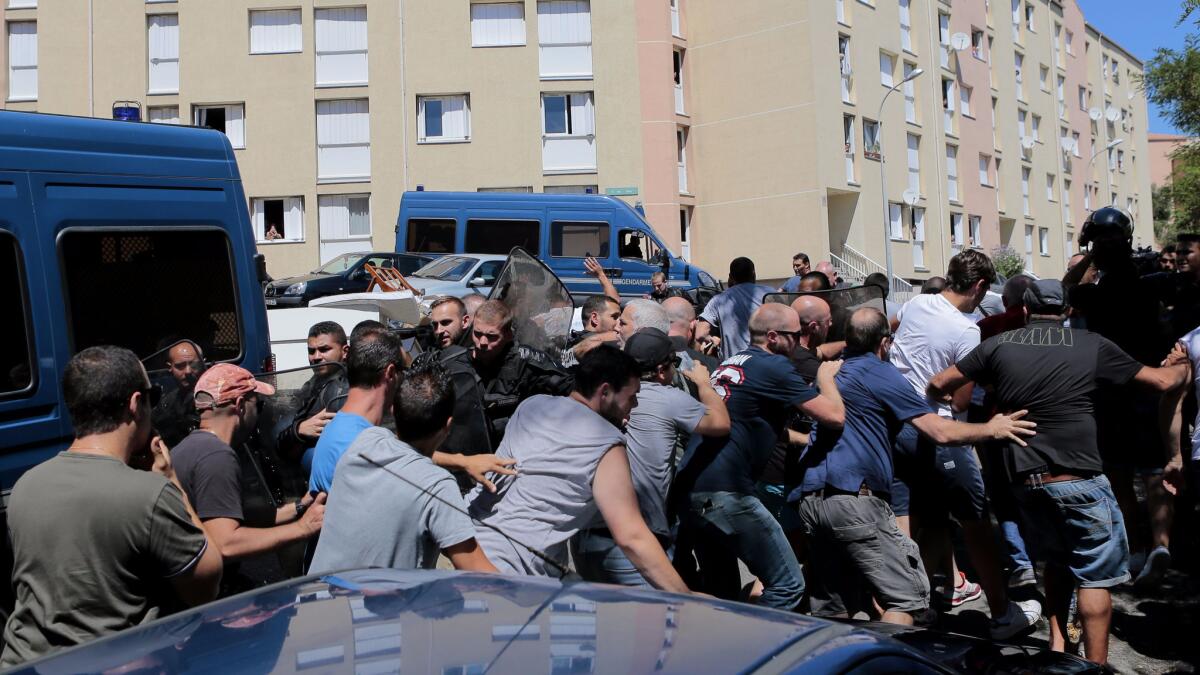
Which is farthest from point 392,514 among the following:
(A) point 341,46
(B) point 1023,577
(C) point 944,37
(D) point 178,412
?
(C) point 944,37

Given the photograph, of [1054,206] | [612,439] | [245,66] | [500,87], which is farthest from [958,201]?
[612,439]

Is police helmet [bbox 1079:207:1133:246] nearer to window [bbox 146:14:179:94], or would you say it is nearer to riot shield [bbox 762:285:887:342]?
riot shield [bbox 762:285:887:342]

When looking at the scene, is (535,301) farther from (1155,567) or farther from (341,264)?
(341,264)

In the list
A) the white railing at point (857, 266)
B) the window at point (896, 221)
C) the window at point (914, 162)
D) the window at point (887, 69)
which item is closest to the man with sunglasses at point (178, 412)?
the white railing at point (857, 266)

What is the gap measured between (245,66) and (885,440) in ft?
108

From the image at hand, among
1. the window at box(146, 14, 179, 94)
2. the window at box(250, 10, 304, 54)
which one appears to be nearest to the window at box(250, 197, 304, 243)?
the window at box(146, 14, 179, 94)

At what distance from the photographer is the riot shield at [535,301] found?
7.01m

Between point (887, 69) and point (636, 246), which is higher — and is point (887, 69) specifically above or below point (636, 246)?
above

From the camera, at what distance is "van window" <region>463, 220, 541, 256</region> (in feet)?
79.6

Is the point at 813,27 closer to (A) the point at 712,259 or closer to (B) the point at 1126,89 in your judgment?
(A) the point at 712,259

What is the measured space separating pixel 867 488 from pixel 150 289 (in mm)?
4057

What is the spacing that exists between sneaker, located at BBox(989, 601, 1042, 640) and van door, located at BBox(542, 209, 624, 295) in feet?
54.6

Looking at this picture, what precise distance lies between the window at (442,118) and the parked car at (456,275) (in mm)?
15786

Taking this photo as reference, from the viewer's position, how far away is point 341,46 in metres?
35.6
